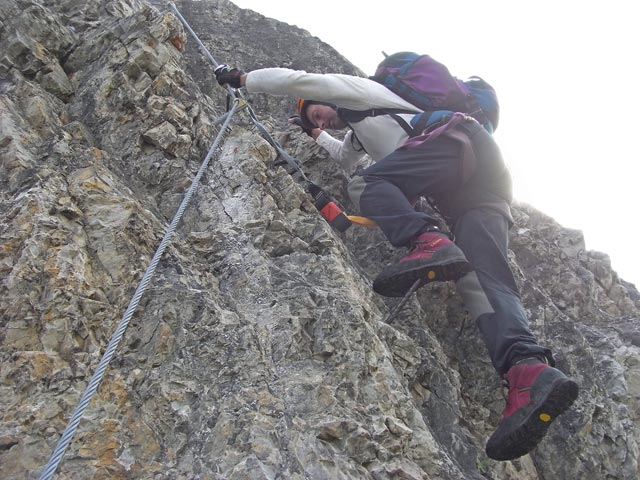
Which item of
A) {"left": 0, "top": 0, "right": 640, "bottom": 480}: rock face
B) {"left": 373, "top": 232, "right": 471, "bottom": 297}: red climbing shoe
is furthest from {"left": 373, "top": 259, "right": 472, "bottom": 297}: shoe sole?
{"left": 0, "top": 0, "right": 640, "bottom": 480}: rock face

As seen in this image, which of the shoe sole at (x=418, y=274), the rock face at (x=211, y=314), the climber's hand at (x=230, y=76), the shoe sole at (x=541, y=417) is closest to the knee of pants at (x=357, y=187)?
the rock face at (x=211, y=314)

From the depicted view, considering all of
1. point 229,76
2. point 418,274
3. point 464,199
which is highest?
point 229,76

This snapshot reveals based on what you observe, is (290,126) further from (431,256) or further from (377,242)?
(431,256)

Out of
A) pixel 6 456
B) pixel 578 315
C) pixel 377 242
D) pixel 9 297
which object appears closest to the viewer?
pixel 6 456

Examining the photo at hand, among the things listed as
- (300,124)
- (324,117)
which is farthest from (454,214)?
(300,124)

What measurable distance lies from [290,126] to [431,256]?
397 centimetres

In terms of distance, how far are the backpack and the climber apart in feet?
0.33

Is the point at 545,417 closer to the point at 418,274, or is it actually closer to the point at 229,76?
the point at 418,274

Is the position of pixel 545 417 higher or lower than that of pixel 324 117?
lower

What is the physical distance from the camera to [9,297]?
10.9 feet

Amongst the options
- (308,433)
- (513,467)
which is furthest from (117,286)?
(513,467)

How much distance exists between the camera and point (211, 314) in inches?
146

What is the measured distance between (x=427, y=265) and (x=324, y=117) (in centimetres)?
265

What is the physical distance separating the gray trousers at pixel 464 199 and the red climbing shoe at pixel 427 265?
0.17 m
